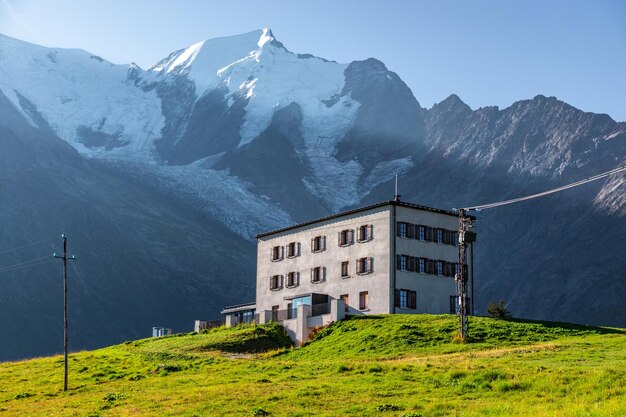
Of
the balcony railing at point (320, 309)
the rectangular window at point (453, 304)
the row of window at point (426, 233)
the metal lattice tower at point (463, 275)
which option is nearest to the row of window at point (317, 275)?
the row of window at point (426, 233)

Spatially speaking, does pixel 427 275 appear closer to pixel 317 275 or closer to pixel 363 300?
pixel 363 300

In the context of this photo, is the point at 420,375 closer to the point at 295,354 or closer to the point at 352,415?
the point at 352,415

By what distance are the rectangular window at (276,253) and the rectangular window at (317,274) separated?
6.26 meters

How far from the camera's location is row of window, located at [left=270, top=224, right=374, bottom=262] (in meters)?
90.9

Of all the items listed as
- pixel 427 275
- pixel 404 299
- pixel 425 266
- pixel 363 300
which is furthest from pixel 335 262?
pixel 427 275

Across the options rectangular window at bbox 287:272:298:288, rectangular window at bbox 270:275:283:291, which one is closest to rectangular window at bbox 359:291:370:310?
rectangular window at bbox 287:272:298:288

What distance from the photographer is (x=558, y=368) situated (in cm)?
4725

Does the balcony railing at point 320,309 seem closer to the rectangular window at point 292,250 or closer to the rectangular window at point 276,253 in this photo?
the rectangular window at point 292,250

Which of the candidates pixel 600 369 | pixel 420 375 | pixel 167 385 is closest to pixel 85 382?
pixel 167 385

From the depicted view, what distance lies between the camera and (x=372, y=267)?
89438 millimetres

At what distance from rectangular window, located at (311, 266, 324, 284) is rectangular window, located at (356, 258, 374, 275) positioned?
5448 mm

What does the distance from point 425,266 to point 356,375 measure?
38922mm

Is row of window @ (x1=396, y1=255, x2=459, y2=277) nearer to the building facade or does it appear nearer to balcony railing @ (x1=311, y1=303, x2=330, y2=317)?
the building facade

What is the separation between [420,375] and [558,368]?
7.05m
